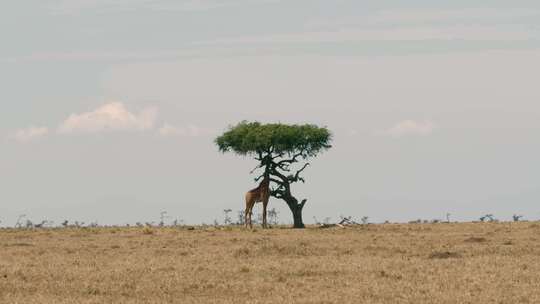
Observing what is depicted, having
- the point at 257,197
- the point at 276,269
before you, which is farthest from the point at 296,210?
the point at 276,269

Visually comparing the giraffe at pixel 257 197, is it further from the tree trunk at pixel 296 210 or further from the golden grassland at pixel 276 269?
the golden grassland at pixel 276 269

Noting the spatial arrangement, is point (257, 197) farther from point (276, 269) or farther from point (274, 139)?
point (276, 269)

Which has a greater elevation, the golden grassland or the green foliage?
the green foliage

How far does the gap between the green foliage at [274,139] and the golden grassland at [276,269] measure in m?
13.1

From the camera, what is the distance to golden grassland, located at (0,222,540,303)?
75.6 feet

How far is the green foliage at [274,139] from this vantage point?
2184 inches

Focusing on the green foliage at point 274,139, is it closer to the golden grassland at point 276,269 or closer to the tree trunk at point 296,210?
the tree trunk at point 296,210

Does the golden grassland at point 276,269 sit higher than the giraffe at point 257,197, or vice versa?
the giraffe at point 257,197

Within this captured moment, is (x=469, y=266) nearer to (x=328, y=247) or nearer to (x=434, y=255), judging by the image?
(x=434, y=255)

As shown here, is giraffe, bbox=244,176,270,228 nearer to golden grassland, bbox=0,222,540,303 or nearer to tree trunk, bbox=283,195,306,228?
tree trunk, bbox=283,195,306,228

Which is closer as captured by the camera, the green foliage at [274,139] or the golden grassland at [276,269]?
the golden grassland at [276,269]

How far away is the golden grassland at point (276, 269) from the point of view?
23.0 meters

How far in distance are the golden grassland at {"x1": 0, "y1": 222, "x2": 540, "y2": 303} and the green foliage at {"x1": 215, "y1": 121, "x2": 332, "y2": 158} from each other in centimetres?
1310

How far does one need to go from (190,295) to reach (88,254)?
11.1 metres
